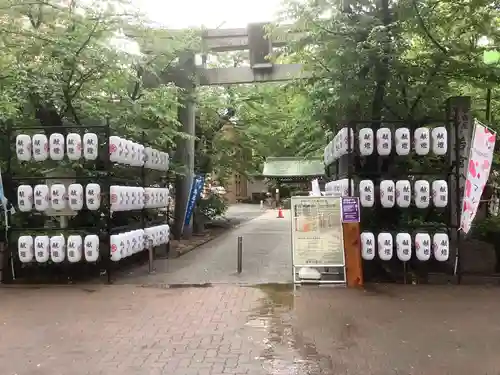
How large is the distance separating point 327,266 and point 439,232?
227 cm

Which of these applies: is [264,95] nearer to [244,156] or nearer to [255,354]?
[244,156]

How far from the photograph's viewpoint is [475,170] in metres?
10.3

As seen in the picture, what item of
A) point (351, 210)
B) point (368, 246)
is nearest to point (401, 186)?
point (351, 210)

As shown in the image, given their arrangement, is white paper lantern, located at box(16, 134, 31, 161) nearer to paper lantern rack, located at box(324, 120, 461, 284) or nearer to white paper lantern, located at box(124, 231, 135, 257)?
white paper lantern, located at box(124, 231, 135, 257)

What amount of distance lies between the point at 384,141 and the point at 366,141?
35 cm

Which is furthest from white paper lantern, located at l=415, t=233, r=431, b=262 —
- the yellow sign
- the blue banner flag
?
the blue banner flag

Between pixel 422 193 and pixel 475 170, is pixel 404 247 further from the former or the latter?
pixel 475 170

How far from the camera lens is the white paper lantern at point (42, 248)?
10.6 meters

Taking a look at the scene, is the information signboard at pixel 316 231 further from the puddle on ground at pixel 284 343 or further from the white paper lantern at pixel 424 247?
the white paper lantern at pixel 424 247

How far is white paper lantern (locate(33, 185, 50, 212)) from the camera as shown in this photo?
10.7 m

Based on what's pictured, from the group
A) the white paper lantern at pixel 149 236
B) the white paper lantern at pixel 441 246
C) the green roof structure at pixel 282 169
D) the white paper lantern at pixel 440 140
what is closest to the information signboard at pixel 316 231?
the white paper lantern at pixel 441 246

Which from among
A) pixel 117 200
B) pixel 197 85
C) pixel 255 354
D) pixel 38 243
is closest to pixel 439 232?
pixel 255 354

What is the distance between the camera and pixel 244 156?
76.3 ft

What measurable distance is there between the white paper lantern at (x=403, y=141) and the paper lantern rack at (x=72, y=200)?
5.60 m
